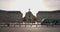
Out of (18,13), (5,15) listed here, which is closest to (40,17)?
(18,13)

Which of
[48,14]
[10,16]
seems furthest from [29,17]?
[48,14]

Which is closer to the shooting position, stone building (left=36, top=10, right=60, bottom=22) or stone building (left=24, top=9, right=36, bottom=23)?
stone building (left=24, top=9, right=36, bottom=23)

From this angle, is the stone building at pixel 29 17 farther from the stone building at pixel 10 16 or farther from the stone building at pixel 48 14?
the stone building at pixel 48 14

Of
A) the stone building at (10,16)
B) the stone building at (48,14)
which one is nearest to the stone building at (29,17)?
the stone building at (10,16)

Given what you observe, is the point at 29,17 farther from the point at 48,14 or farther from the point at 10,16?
the point at 48,14

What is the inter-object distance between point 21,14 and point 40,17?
635 cm

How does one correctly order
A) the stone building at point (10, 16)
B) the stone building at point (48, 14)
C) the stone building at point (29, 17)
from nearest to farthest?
the stone building at point (29, 17)
the stone building at point (10, 16)
the stone building at point (48, 14)

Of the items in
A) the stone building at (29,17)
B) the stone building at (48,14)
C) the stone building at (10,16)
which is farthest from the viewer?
the stone building at (48,14)

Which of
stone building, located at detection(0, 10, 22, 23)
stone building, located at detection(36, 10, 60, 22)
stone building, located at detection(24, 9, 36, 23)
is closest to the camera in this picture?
stone building, located at detection(24, 9, 36, 23)

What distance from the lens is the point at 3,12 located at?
154 ft

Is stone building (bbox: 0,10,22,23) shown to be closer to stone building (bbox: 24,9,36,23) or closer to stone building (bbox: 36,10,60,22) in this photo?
stone building (bbox: 24,9,36,23)

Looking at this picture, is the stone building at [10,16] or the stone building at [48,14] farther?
the stone building at [48,14]

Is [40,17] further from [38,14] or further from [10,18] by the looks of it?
[10,18]

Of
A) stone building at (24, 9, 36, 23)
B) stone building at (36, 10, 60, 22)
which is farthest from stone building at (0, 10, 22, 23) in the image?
stone building at (36, 10, 60, 22)
